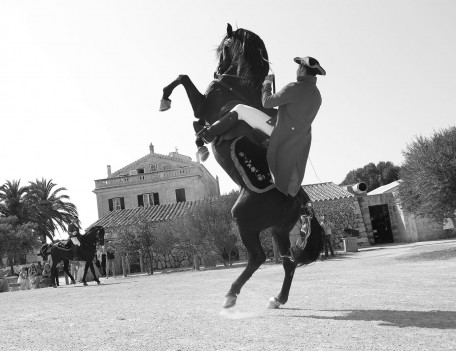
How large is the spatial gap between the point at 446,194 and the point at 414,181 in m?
1.28

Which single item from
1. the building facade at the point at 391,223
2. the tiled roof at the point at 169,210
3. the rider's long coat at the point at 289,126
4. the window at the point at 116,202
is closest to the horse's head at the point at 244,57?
the rider's long coat at the point at 289,126

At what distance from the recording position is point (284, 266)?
14.5 ft

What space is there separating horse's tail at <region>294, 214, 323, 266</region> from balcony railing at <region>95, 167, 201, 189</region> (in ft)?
137

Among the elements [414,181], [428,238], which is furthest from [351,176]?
[414,181]

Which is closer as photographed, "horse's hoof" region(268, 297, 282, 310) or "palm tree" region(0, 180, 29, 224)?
"horse's hoof" region(268, 297, 282, 310)

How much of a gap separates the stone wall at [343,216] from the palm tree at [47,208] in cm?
2863

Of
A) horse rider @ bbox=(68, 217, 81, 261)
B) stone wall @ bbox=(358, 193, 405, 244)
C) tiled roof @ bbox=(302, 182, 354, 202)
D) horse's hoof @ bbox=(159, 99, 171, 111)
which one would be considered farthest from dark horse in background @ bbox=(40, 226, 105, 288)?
stone wall @ bbox=(358, 193, 405, 244)

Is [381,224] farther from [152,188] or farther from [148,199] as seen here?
[148,199]

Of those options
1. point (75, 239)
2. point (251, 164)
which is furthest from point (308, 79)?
point (75, 239)

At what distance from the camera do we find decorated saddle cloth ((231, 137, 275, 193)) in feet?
13.7

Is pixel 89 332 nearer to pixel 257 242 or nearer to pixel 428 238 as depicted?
pixel 257 242

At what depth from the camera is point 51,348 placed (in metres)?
3.08

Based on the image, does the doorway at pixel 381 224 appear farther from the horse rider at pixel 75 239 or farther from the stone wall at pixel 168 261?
the horse rider at pixel 75 239

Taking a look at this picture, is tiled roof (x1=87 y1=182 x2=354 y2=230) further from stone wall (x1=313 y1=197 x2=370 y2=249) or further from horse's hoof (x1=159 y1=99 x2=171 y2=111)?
horse's hoof (x1=159 y1=99 x2=171 y2=111)
